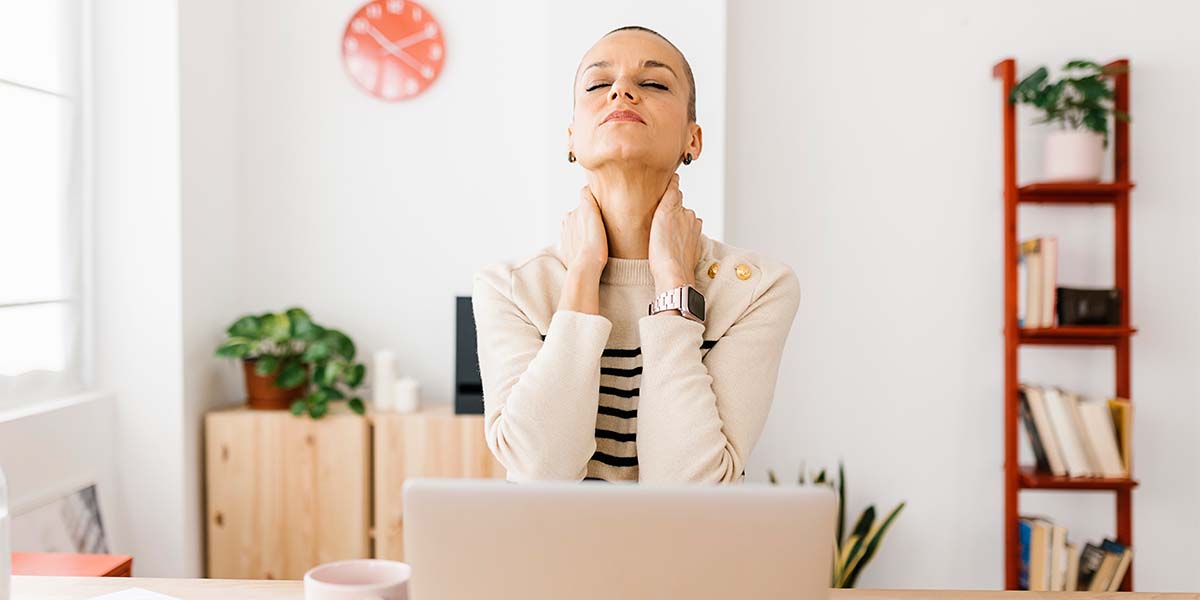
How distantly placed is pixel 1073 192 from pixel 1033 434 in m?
0.76

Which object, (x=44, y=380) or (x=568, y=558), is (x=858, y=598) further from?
(x=44, y=380)

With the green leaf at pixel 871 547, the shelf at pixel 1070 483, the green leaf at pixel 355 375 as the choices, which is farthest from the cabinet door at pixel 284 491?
the shelf at pixel 1070 483

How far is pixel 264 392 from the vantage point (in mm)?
2891

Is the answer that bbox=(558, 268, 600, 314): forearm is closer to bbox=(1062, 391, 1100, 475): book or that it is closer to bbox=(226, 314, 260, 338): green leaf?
bbox=(226, 314, 260, 338): green leaf

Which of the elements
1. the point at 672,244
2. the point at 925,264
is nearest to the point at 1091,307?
the point at 925,264

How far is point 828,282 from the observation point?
3125 mm

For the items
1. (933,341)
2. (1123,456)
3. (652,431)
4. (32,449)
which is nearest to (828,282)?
(933,341)

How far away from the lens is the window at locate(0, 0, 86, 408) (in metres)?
2.46

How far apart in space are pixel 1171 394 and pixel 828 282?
3.81 ft

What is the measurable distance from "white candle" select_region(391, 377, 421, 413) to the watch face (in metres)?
1.77

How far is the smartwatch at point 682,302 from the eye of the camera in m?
1.28

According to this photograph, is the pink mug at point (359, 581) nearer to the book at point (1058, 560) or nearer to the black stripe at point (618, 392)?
the black stripe at point (618, 392)

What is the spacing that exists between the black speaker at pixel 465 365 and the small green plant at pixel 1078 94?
5.84ft

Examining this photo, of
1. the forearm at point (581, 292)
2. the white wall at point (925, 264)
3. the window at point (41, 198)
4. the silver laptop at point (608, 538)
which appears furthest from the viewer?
the white wall at point (925, 264)
